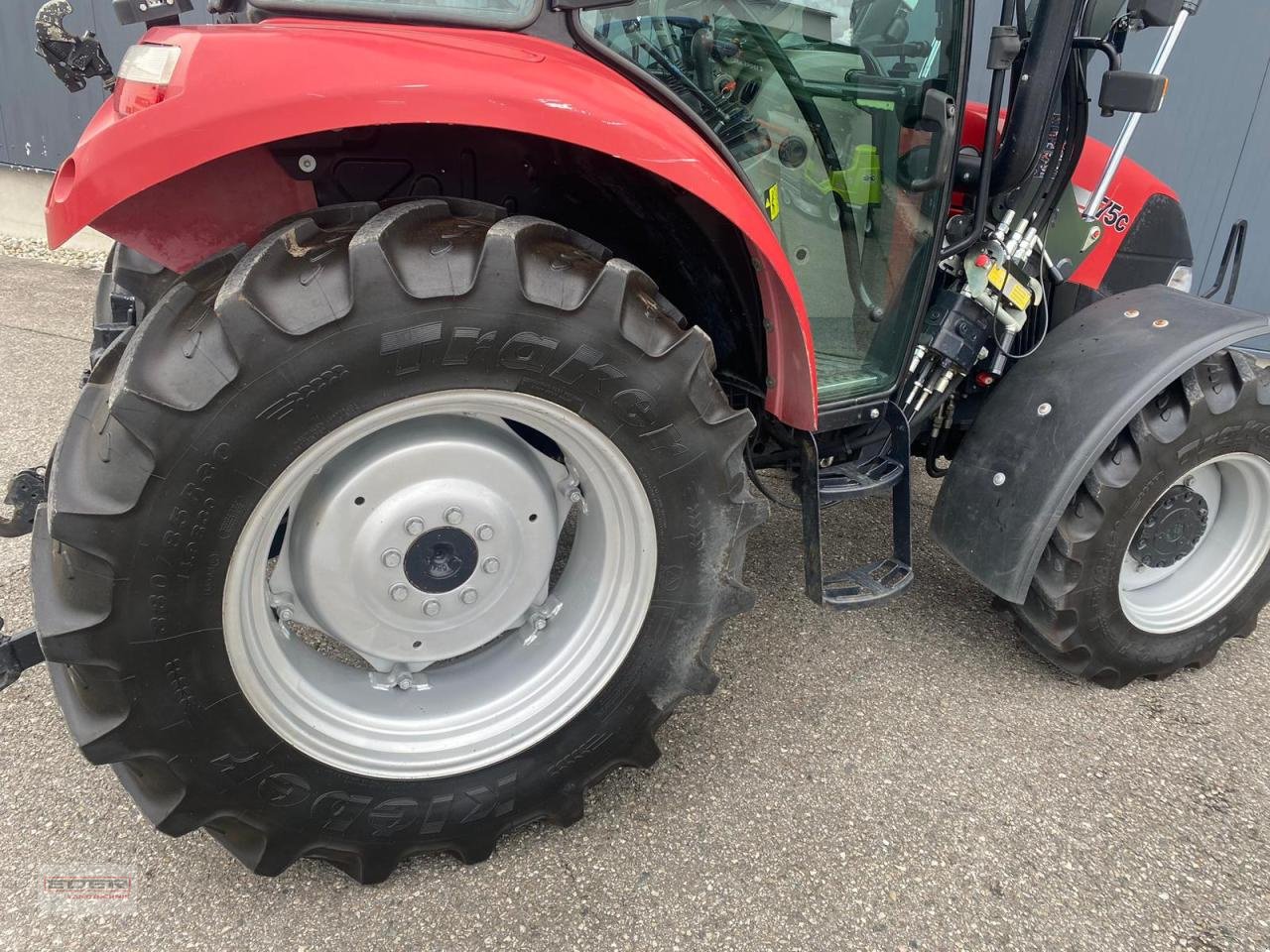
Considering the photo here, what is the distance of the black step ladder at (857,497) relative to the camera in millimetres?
2164

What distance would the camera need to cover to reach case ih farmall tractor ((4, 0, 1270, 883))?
139 cm

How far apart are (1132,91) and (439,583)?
1.89 metres

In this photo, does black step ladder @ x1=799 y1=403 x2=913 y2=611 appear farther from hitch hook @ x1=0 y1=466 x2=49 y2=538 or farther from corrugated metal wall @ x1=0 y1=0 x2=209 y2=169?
corrugated metal wall @ x1=0 y1=0 x2=209 y2=169

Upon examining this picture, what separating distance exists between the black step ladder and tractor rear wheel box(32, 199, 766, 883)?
39 cm

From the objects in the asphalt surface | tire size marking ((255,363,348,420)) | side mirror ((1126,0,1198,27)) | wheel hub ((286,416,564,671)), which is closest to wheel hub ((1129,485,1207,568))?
the asphalt surface

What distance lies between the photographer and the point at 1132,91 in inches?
79.8

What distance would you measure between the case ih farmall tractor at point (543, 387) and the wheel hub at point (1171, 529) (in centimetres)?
2

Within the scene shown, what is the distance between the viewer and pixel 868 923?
174cm

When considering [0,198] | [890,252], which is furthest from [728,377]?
[0,198]

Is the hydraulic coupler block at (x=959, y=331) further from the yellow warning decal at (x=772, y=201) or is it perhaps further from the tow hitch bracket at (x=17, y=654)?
the tow hitch bracket at (x=17, y=654)

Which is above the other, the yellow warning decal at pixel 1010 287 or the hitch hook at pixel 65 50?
the hitch hook at pixel 65 50

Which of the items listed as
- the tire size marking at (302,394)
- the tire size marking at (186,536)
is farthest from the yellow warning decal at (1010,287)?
the tire size marking at (186,536)

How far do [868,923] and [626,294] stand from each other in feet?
4.27

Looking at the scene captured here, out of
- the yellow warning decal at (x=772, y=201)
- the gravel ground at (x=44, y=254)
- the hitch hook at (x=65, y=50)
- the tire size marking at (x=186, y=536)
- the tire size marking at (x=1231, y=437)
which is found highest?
the hitch hook at (x=65, y=50)
